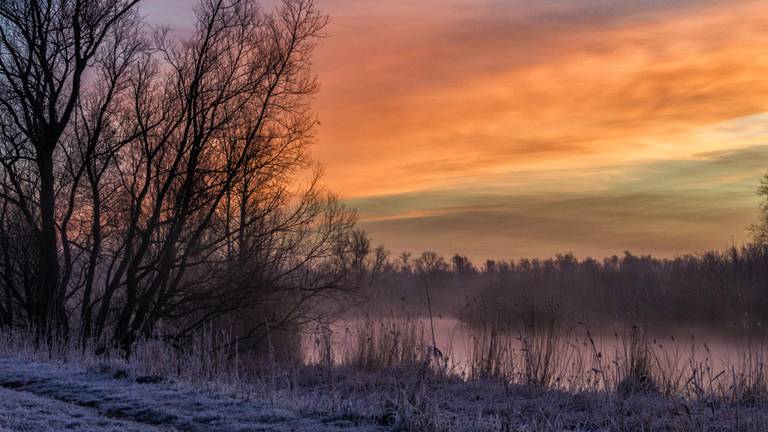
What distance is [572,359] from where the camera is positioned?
11.2 metres

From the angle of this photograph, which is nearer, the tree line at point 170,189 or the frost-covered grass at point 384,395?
the frost-covered grass at point 384,395

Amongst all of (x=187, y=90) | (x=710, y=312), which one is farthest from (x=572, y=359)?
(x=710, y=312)

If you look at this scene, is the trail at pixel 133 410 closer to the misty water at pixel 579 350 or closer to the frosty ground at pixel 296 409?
the frosty ground at pixel 296 409

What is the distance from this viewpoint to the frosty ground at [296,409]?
6855 millimetres

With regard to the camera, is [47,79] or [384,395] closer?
[384,395]

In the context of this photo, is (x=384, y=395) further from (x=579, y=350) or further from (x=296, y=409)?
(x=579, y=350)

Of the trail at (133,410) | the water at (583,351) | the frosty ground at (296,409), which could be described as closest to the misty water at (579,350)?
the water at (583,351)

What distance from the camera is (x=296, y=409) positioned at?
745 centimetres

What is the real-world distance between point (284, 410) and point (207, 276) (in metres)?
10.7

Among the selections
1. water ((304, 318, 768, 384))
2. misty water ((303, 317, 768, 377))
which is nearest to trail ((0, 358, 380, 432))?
water ((304, 318, 768, 384))

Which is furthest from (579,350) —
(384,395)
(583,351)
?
(384,395)

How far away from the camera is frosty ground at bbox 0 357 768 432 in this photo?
6.86m

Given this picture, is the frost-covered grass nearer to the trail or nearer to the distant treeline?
the trail

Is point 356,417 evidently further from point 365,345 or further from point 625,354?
point 365,345
